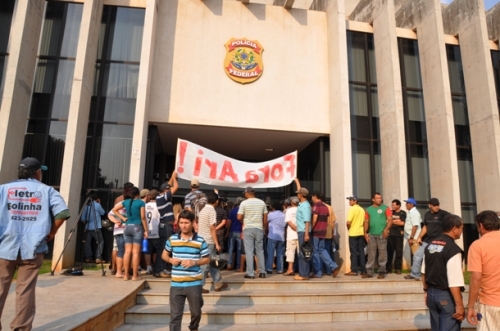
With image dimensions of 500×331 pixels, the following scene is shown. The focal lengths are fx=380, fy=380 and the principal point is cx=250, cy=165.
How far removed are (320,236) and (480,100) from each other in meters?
8.09

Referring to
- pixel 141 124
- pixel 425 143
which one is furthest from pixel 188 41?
pixel 425 143


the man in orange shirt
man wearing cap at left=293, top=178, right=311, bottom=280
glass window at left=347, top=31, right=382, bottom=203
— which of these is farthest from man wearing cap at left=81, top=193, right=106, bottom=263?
the man in orange shirt

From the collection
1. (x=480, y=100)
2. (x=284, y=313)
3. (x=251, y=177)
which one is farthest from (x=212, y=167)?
(x=480, y=100)

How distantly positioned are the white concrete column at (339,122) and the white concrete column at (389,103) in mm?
1424

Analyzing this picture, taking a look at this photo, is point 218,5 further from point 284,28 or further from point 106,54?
point 106,54

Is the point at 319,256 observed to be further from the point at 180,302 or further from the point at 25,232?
the point at 25,232

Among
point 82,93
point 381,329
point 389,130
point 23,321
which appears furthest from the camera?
point 389,130

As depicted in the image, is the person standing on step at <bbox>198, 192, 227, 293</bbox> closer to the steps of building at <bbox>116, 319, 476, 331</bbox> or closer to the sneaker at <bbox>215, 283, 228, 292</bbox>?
the sneaker at <bbox>215, 283, 228, 292</bbox>

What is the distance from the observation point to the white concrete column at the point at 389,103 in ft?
37.1

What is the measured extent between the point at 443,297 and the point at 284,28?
414 inches

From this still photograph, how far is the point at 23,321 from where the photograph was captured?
374 cm

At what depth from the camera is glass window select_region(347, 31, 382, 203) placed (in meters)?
12.4

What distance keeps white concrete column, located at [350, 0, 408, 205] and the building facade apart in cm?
5

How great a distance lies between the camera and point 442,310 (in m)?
4.22
